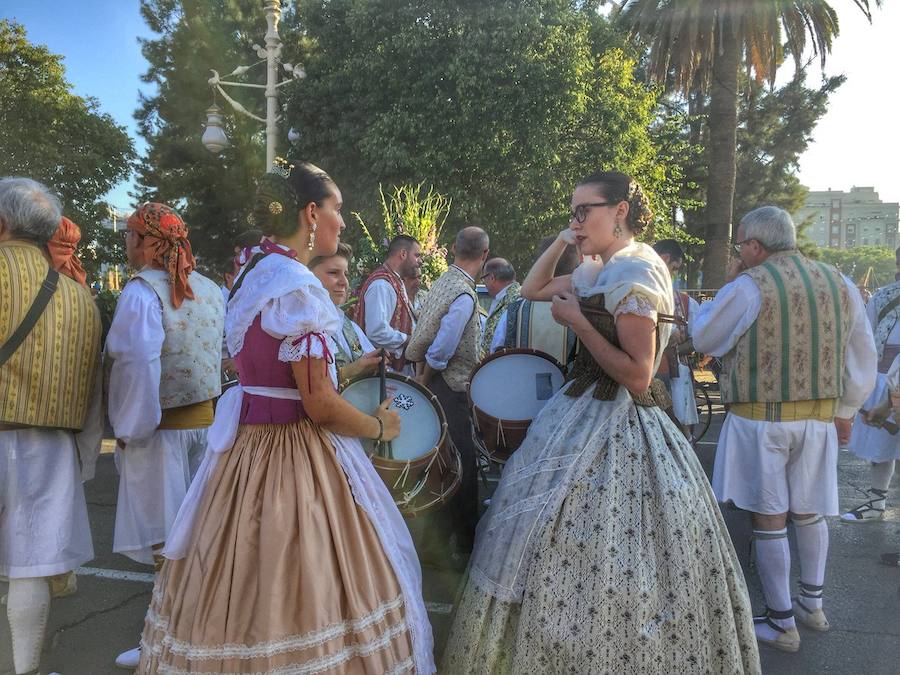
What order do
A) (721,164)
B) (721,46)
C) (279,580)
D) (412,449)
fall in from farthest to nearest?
(721,46), (721,164), (412,449), (279,580)

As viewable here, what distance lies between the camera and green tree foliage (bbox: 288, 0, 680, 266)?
49.1 ft

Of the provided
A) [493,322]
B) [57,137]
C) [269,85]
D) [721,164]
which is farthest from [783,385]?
[57,137]

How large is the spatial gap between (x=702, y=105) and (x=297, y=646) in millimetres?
24885

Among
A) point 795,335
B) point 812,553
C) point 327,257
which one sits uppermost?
point 327,257

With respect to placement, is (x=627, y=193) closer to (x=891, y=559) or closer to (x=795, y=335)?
(x=795, y=335)

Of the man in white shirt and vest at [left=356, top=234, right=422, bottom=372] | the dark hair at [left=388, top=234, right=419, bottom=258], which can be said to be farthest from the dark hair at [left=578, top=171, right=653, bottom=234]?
the dark hair at [left=388, top=234, right=419, bottom=258]

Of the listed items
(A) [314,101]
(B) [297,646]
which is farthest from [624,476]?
(A) [314,101]

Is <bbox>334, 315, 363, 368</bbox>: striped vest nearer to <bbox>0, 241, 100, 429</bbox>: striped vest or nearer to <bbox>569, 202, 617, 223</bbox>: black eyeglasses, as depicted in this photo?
<bbox>0, 241, 100, 429</bbox>: striped vest

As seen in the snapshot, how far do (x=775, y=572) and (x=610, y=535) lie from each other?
4.51ft

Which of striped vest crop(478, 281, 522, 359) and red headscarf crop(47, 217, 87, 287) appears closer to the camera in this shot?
red headscarf crop(47, 217, 87, 287)

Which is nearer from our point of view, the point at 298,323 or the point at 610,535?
the point at 298,323

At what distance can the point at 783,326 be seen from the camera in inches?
124

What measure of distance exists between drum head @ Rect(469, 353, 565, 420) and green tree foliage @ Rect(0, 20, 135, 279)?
1661 cm

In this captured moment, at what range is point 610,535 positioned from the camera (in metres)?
2.35
